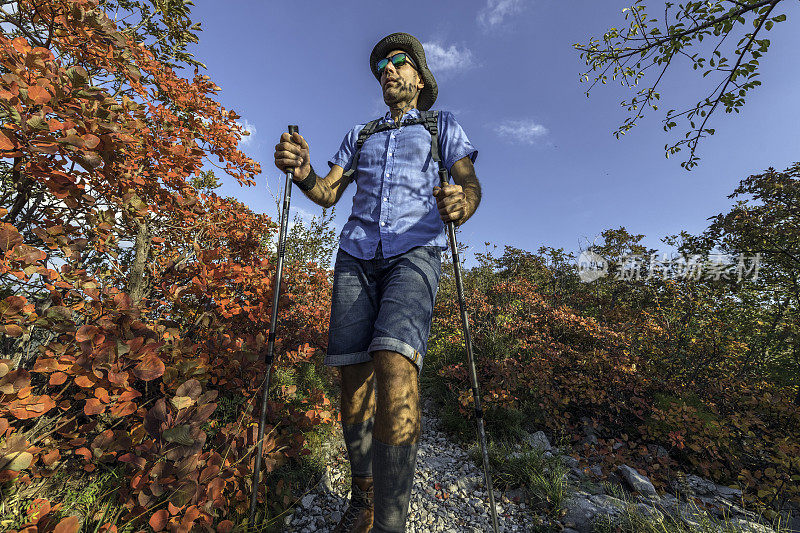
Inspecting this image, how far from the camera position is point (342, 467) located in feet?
9.50

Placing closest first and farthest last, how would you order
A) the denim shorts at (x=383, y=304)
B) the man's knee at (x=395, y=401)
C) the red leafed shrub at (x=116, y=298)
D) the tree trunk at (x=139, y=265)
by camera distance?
1. the red leafed shrub at (x=116, y=298)
2. the man's knee at (x=395, y=401)
3. the denim shorts at (x=383, y=304)
4. the tree trunk at (x=139, y=265)

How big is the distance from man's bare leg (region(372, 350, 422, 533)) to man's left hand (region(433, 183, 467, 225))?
799 millimetres

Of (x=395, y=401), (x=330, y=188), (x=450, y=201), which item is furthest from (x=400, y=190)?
(x=395, y=401)

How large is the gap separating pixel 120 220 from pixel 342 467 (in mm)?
2922

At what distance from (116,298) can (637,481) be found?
13.9 feet

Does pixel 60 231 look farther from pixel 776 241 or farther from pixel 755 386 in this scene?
pixel 776 241

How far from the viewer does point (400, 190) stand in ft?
6.61

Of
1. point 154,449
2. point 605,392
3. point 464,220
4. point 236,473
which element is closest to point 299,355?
point 236,473

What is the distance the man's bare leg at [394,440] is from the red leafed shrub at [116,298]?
79 centimetres

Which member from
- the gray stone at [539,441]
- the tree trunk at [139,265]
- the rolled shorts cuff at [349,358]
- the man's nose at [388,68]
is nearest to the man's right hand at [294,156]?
the man's nose at [388,68]

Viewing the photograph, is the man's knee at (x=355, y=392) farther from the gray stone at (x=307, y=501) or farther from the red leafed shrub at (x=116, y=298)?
the gray stone at (x=307, y=501)

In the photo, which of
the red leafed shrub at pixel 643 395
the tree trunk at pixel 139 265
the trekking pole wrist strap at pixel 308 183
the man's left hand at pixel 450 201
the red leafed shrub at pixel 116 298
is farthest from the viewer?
the red leafed shrub at pixel 643 395

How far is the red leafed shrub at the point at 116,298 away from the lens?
1319mm

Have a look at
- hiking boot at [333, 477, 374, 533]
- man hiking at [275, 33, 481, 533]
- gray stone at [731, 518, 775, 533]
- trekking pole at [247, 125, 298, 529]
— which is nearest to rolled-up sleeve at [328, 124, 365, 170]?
man hiking at [275, 33, 481, 533]
